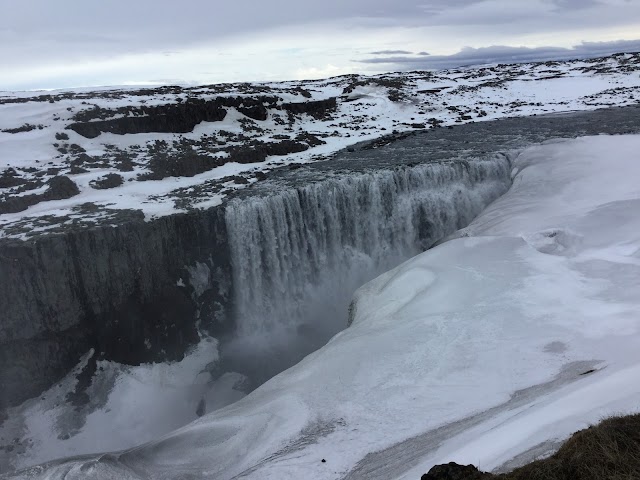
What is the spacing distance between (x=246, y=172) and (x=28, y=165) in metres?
10.7

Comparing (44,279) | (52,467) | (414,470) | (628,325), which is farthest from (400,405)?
(44,279)

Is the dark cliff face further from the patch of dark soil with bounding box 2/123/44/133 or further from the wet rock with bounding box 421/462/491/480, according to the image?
the wet rock with bounding box 421/462/491/480

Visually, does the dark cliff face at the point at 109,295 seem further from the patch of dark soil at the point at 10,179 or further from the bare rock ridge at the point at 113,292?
the patch of dark soil at the point at 10,179

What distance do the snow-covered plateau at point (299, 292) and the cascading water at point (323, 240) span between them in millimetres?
97

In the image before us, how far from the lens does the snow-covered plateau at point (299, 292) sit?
10547 mm

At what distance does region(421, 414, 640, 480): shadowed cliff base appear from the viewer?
19.4ft

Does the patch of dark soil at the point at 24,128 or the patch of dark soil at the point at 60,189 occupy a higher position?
the patch of dark soil at the point at 24,128

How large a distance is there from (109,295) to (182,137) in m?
14.3

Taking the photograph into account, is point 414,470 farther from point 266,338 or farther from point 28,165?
point 28,165

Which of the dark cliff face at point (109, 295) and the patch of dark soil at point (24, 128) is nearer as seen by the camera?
the dark cliff face at point (109, 295)

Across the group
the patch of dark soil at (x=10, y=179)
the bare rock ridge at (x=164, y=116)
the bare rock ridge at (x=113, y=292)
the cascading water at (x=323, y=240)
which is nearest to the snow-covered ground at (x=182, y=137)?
the patch of dark soil at (x=10, y=179)

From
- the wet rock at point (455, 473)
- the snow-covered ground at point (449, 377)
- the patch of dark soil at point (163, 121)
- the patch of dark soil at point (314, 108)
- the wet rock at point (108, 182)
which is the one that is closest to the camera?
the wet rock at point (455, 473)

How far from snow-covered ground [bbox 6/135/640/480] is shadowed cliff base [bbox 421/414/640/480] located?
39.0 inches

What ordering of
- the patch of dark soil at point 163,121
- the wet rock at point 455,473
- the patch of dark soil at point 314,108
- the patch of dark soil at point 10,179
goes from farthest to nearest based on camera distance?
the patch of dark soil at point 314,108, the patch of dark soil at point 163,121, the patch of dark soil at point 10,179, the wet rock at point 455,473
